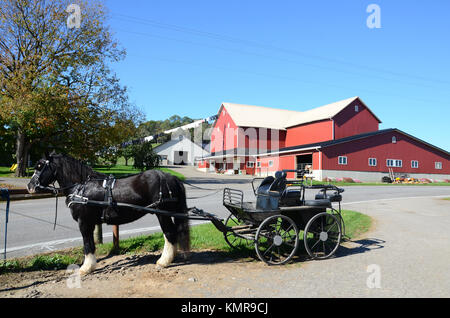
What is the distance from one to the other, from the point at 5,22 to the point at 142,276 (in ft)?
82.5

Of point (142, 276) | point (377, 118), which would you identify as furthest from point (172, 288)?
point (377, 118)

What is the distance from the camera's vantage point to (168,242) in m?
5.70

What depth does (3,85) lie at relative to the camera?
2127 centimetres

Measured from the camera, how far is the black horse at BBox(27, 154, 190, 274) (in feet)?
17.6

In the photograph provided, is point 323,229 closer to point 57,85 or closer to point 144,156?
point 57,85

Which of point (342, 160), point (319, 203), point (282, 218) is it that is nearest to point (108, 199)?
point (282, 218)

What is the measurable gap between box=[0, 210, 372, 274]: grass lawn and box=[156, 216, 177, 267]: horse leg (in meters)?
1.24

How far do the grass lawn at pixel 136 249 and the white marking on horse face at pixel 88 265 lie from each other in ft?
2.53

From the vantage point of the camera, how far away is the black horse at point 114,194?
538cm

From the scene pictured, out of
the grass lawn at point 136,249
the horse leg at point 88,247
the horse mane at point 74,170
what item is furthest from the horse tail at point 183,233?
the horse mane at point 74,170

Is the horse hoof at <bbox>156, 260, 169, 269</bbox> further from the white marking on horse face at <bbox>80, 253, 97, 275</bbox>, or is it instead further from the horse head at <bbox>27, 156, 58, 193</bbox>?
the horse head at <bbox>27, 156, 58, 193</bbox>

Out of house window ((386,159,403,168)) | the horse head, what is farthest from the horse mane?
house window ((386,159,403,168))
